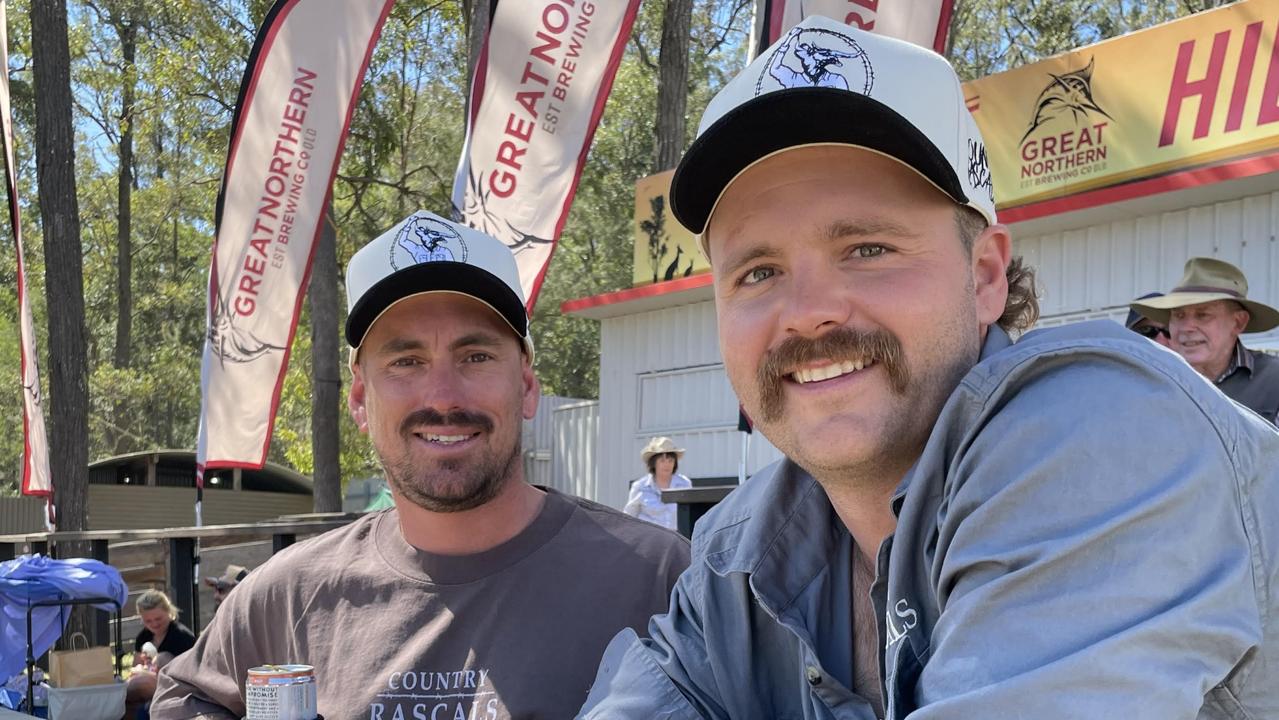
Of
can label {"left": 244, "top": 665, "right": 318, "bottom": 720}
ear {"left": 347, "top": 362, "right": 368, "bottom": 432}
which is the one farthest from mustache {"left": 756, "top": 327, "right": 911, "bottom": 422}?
ear {"left": 347, "top": 362, "right": 368, "bottom": 432}

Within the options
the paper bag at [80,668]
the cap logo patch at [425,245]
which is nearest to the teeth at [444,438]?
the cap logo patch at [425,245]

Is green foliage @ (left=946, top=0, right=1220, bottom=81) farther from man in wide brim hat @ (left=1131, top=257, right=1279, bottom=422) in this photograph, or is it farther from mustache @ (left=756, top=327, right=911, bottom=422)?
mustache @ (left=756, top=327, right=911, bottom=422)

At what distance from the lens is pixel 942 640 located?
118 cm

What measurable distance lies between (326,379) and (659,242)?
6848mm

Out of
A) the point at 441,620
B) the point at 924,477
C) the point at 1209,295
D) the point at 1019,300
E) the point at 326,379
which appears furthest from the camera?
the point at 326,379

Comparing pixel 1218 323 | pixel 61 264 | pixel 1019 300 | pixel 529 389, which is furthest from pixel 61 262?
pixel 1019 300

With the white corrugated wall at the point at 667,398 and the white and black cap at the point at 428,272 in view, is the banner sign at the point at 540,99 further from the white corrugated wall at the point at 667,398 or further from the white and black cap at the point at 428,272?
the white corrugated wall at the point at 667,398

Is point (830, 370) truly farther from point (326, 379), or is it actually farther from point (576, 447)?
point (326, 379)

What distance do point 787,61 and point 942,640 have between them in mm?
711

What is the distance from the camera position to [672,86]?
59.4 feet

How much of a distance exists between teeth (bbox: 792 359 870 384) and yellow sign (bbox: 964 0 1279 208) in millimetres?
8616

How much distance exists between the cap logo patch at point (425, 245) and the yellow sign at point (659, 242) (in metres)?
10.8

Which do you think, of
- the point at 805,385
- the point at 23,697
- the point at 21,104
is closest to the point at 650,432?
the point at 23,697

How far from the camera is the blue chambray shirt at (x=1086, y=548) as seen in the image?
1072mm
